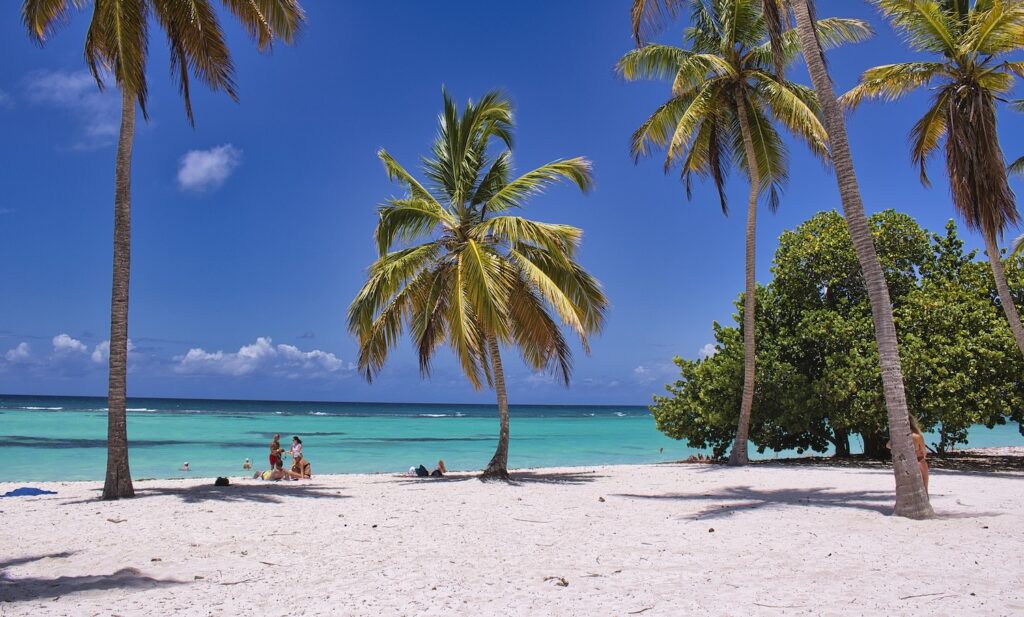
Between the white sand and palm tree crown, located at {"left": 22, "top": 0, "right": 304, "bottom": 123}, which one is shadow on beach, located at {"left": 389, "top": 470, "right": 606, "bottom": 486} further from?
palm tree crown, located at {"left": 22, "top": 0, "right": 304, "bottom": 123}

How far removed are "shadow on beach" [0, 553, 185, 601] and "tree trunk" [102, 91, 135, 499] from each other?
488 centimetres

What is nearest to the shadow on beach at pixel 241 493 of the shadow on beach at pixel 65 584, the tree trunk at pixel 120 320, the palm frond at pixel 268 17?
the tree trunk at pixel 120 320

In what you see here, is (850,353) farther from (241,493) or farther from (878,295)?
(241,493)

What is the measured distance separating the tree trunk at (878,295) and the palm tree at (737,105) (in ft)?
17.9

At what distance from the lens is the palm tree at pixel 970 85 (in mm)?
11641

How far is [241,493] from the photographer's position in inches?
451

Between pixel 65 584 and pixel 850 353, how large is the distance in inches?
632

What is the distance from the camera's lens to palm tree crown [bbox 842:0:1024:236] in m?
11.6

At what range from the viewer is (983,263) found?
16266 mm

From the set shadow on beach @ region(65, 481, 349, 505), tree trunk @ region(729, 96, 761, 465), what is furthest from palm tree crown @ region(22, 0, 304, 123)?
tree trunk @ region(729, 96, 761, 465)

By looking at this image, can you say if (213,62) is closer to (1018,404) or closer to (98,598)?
Answer: (98,598)

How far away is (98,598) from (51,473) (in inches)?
715

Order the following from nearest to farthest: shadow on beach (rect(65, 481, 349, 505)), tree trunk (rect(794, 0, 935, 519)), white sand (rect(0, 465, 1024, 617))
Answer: white sand (rect(0, 465, 1024, 617)), tree trunk (rect(794, 0, 935, 519)), shadow on beach (rect(65, 481, 349, 505))

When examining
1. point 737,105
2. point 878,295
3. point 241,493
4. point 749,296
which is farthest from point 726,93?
point 241,493
